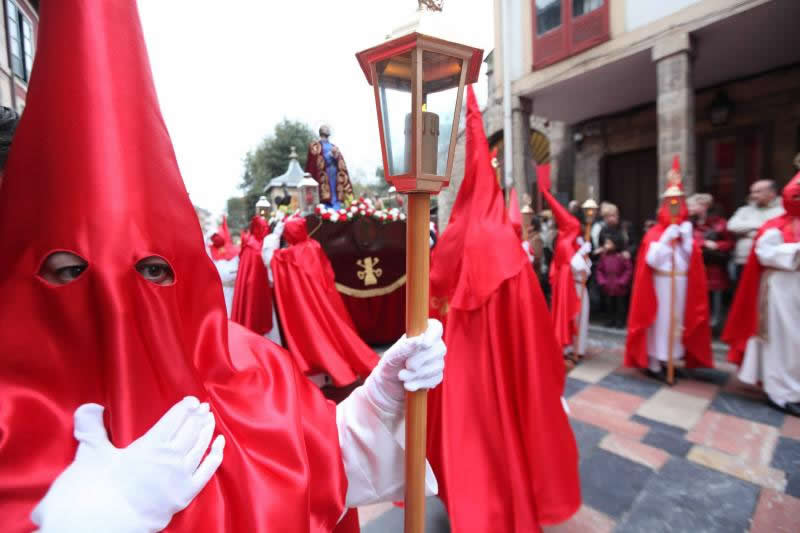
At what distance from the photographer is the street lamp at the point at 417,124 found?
0.96 m

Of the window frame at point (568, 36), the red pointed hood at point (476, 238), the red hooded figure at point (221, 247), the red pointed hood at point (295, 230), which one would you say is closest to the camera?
the red pointed hood at point (476, 238)

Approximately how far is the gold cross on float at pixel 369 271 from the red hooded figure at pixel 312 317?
1166 mm

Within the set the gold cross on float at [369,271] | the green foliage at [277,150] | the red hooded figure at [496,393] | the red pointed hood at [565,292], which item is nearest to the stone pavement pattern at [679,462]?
the red hooded figure at [496,393]

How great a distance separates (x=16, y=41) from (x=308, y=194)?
13.5ft

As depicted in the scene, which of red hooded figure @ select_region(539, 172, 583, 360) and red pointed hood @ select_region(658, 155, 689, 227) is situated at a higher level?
red pointed hood @ select_region(658, 155, 689, 227)

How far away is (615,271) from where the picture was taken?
644 centimetres

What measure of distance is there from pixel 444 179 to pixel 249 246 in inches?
185

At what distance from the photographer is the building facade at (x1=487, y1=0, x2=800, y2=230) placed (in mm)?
6453

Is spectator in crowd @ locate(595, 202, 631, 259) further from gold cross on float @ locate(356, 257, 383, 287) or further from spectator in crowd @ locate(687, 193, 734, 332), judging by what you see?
gold cross on float @ locate(356, 257, 383, 287)

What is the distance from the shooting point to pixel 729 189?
848 cm

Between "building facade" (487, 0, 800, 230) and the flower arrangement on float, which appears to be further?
"building facade" (487, 0, 800, 230)

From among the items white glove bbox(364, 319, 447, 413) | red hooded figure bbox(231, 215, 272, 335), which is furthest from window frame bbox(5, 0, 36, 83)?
red hooded figure bbox(231, 215, 272, 335)

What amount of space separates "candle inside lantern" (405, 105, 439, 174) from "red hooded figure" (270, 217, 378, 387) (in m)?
3.40

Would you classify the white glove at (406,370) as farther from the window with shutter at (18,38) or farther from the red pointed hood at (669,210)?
the red pointed hood at (669,210)
